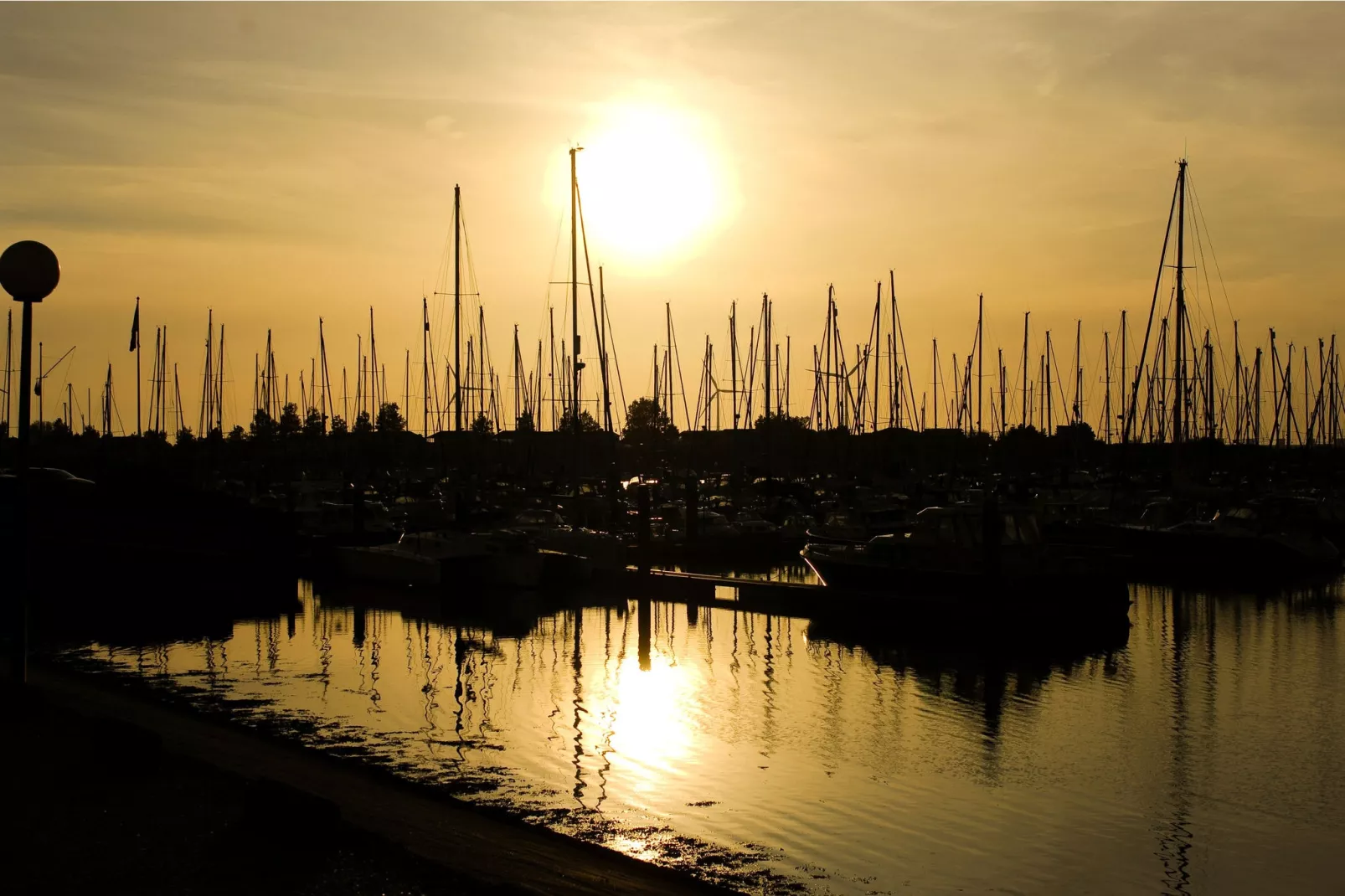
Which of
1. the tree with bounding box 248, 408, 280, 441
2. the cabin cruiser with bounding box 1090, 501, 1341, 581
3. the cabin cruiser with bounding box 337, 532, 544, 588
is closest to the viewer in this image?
the cabin cruiser with bounding box 337, 532, 544, 588

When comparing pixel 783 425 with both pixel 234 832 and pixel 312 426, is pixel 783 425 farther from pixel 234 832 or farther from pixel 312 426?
pixel 234 832

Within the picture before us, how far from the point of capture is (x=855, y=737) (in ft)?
69.4

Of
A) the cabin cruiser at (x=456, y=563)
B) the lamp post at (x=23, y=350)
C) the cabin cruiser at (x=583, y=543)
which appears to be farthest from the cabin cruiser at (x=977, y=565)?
the lamp post at (x=23, y=350)

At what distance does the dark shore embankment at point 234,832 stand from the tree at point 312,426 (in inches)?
3617

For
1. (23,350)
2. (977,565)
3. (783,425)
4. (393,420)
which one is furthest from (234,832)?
(393,420)

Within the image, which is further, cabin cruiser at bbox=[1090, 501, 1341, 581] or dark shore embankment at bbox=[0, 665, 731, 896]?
cabin cruiser at bbox=[1090, 501, 1341, 581]

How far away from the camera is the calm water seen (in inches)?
583

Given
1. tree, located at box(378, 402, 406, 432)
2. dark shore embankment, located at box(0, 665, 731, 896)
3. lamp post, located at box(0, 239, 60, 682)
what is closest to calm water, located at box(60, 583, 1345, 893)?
dark shore embankment, located at box(0, 665, 731, 896)

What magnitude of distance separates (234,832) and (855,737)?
503 inches

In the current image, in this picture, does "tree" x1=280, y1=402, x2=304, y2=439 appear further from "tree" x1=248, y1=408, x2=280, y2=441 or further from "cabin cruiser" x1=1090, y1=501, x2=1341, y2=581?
"cabin cruiser" x1=1090, y1=501, x2=1341, y2=581

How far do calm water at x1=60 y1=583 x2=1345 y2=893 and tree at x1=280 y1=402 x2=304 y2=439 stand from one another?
236ft

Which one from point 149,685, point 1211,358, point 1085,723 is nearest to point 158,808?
point 149,685

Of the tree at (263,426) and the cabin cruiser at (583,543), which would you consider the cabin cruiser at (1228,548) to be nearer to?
the cabin cruiser at (583,543)

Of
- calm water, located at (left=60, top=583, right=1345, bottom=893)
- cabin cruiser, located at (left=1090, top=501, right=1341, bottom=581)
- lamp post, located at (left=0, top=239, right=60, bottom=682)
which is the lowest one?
calm water, located at (left=60, top=583, right=1345, bottom=893)
